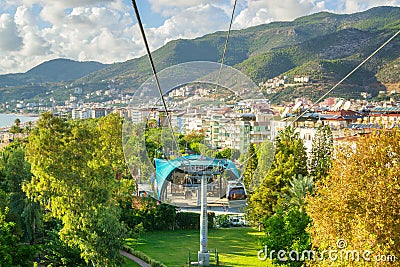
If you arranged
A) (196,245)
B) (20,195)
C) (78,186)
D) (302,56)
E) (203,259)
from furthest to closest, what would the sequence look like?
1. (302,56)
2. (196,245)
3. (20,195)
4. (203,259)
5. (78,186)

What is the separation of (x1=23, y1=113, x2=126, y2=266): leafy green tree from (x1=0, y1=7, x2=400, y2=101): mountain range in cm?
5337

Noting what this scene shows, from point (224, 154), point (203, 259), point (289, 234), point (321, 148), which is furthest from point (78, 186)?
point (321, 148)

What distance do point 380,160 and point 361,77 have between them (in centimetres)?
6995

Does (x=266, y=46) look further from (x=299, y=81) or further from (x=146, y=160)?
(x=146, y=160)

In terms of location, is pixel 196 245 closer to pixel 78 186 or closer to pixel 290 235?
pixel 290 235

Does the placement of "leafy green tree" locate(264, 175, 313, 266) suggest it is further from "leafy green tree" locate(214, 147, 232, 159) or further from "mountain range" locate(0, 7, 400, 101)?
"mountain range" locate(0, 7, 400, 101)

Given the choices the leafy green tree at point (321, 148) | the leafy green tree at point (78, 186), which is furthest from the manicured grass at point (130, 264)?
the leafy green tree at point (321, 148)

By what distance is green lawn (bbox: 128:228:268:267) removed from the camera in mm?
17781

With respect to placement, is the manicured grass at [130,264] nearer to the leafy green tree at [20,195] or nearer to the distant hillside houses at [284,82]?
the leafy green tree at [20,195]

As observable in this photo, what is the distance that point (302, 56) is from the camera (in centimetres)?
8438

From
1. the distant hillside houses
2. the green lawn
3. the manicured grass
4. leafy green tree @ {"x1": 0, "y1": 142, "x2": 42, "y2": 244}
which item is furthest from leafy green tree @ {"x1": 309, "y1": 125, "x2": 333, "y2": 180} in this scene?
the distant hillside houses

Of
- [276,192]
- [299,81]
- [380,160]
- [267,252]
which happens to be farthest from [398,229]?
[299,81]

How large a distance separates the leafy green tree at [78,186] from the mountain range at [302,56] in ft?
175

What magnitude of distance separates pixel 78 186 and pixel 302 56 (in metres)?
74.4
